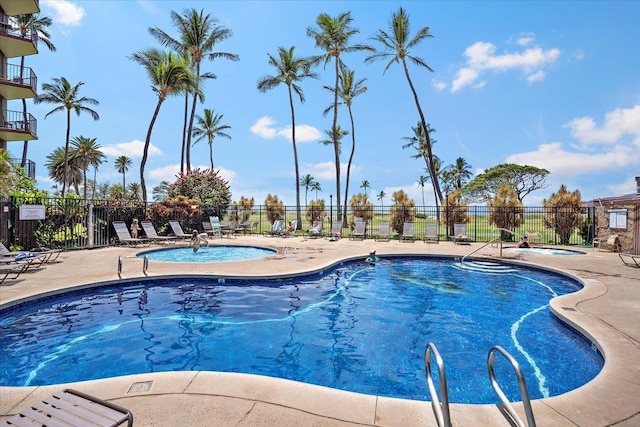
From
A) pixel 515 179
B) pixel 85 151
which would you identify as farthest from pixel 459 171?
pixel 85 151

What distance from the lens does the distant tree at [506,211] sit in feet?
54.1

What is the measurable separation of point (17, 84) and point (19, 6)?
161 inches

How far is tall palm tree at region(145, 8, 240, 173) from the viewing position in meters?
23.7

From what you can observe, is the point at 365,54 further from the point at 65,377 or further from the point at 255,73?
the point at 65,377

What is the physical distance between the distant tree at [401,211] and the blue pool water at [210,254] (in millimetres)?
8322

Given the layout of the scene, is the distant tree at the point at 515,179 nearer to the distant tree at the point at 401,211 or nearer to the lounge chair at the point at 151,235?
the distant tree at the point at 401,211

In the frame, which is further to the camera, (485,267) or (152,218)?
(152,218)

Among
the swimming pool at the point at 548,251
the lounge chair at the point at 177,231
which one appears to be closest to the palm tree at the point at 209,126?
the lounge chair at the point at 177,231

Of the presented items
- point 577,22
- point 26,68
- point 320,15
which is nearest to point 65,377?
point 577,22

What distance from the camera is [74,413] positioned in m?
1.93

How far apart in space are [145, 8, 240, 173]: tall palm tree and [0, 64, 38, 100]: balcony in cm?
852

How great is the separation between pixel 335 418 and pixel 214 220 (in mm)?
16749

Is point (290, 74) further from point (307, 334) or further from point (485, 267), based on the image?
point (307, 334)

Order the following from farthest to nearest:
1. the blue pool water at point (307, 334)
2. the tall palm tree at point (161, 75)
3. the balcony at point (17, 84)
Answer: the tall palm tree at point (161, 75)
the balcony at point (17, 84)
the blue pool water at point (307, 334)
